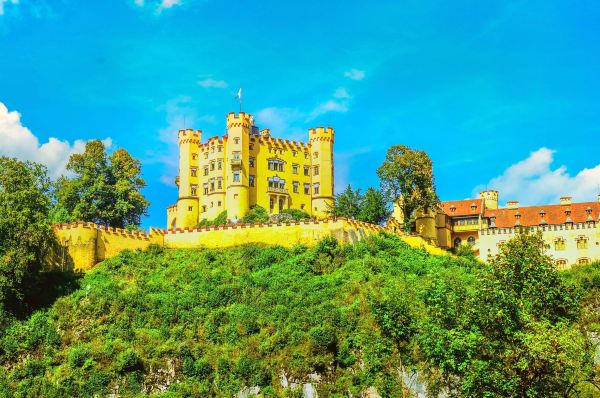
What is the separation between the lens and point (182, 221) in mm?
83000

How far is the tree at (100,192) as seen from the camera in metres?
74.6

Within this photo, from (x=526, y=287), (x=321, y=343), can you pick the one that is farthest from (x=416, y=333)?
(x=526, y=287)

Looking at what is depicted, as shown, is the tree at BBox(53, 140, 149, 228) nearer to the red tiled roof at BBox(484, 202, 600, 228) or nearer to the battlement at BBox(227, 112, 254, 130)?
the battlement at BBox(227, 112, 254, 130)

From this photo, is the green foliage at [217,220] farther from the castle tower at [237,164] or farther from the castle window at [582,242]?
the castle window at [582,242]

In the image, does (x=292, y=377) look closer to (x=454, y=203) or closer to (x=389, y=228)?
(x=389, y=228)

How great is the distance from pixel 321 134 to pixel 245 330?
39157 millimetres

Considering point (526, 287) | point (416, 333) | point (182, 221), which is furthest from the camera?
point (182, 221)

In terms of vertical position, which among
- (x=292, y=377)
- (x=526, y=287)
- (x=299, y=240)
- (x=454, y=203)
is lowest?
(x=292, y=377)

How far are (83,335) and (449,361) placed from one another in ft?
87.6

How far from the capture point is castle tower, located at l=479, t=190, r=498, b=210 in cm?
8383

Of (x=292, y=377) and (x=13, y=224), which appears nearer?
(x=292, y=377)

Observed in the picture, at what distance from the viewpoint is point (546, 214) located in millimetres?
76562

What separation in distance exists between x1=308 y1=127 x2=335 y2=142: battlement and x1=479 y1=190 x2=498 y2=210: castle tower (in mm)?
16572

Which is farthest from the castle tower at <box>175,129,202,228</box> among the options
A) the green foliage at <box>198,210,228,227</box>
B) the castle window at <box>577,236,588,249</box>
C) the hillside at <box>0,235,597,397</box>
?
the castle window at <box>577,236,588,249</box>
